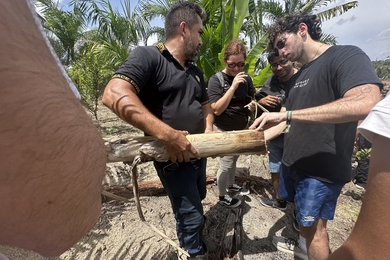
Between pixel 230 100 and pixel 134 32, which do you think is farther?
pixel 134 32

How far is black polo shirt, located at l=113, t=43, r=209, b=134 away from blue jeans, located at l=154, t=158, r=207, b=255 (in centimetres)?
35

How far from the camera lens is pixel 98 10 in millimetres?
10570

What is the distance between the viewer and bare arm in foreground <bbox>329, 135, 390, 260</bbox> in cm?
54

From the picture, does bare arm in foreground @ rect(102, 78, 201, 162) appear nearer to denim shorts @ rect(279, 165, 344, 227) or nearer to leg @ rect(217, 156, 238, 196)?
denim shorts @ rect(279, 165, 344, 227)

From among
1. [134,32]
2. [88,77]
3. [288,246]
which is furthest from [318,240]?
[134,32]

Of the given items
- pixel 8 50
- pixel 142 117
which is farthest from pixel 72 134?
pixel 142 117

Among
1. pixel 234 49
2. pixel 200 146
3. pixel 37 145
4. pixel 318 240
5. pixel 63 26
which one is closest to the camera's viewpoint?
pixel 37 145

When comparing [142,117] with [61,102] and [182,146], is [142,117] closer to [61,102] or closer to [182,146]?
[182,146]

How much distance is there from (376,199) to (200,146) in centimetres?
127

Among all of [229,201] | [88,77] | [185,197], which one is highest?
[88,77]

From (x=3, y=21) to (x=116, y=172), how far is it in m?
3.81

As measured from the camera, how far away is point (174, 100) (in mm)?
1930

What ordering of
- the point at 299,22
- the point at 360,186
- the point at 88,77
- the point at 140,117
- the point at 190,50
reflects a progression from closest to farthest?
the point at 140,117, the point at 190,50, the point at 299,22, the point at 360,186, the point at 88,77

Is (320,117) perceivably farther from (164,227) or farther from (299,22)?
(164,227)
